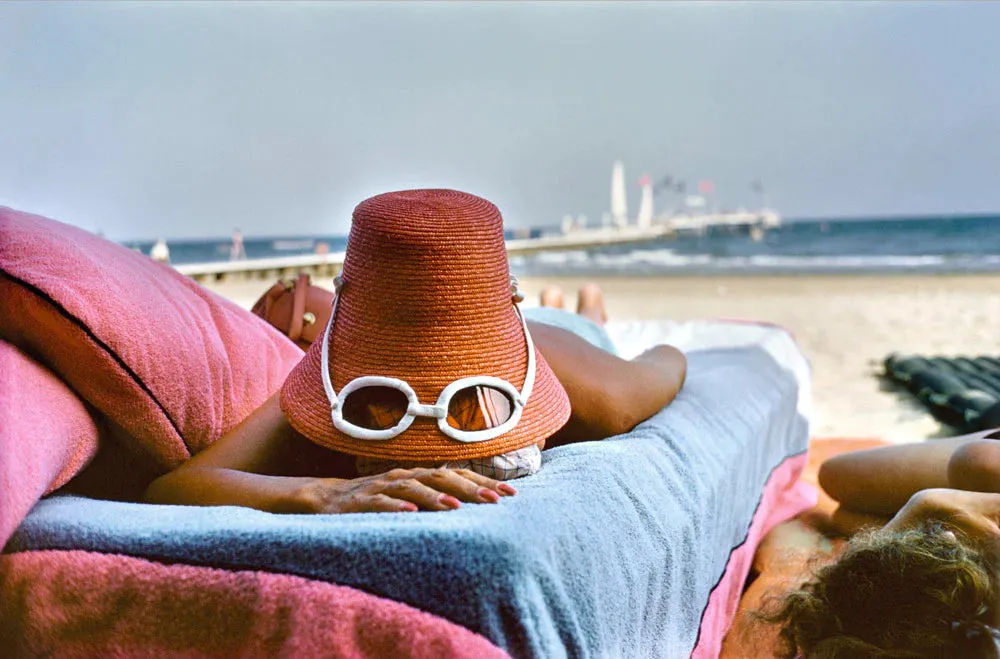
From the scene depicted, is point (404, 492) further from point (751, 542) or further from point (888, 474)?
point (888, 474)

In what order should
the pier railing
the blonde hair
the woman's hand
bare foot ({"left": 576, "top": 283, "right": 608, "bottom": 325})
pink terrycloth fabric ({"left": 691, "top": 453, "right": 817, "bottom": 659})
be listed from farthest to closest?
1. the pier railing
2. bare foot ({"left": 576, "top": 283, "right": 608, "bottom": 325})
3. pink terrycloth fabric ({"left": 691, "top": 453, "right": 817, "bottom": 659})
4. the blonde hair
5. the woman's hand

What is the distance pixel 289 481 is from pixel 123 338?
0.32 m

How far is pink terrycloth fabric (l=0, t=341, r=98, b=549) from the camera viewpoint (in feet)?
2.71

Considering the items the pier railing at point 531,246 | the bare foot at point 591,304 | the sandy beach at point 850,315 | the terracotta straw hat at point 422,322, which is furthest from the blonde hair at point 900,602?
the bare foot at point 591,304

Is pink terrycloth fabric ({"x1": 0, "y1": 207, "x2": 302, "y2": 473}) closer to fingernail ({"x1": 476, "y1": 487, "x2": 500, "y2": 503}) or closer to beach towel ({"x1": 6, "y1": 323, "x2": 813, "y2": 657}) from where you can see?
beach towel ({"x1": 6, "y1": 323, "x2": 813, "y2": 657})

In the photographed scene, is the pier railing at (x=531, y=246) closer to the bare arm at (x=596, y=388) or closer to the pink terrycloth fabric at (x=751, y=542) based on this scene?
the bare arm at (x=596, y=388)

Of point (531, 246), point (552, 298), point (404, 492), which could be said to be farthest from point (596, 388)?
point (531, 246)

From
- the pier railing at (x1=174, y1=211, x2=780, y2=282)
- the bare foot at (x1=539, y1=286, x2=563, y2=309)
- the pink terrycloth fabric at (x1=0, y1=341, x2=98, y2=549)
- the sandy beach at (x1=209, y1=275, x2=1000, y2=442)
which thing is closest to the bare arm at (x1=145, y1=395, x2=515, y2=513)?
the pink terrycloth fabric at (x1=0, y1=341, x2=98, y2=549)

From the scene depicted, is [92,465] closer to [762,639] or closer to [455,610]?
[455,610]

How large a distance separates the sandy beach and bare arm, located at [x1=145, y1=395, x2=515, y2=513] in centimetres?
272

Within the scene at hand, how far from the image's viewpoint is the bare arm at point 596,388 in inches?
57.2

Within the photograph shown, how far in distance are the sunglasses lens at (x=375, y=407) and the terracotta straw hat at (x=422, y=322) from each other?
0.07ft

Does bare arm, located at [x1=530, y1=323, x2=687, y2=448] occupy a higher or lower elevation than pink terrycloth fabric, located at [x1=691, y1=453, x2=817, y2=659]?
higher

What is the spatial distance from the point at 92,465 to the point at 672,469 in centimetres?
96
